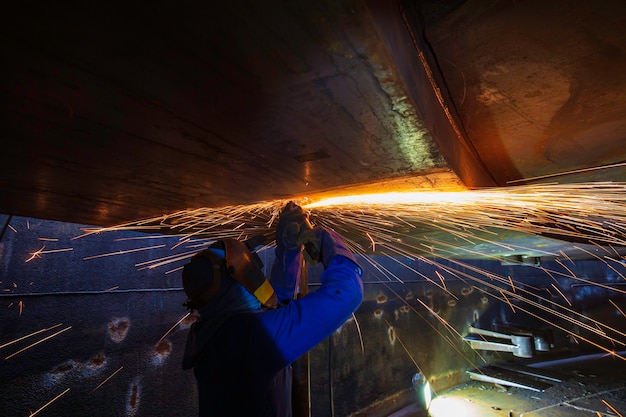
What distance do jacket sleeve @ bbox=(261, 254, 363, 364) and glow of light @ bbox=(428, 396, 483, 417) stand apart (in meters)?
5.58

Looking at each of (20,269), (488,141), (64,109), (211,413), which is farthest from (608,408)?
(20,269)

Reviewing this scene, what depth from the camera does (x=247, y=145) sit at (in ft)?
3.48

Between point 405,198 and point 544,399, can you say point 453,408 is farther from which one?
point 405,198

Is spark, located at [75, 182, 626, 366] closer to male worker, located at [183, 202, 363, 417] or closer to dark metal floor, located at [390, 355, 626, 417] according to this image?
male worker, located at [183, 202, 363, 417]

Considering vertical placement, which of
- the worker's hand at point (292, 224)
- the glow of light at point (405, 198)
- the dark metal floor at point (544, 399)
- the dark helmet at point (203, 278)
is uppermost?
the glow of light at point (405, 198)

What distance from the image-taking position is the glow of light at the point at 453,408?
218 inches

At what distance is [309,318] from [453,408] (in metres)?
6.15

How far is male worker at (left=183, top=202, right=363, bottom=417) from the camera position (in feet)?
4.80

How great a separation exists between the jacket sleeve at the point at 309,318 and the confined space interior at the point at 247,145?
56 cm

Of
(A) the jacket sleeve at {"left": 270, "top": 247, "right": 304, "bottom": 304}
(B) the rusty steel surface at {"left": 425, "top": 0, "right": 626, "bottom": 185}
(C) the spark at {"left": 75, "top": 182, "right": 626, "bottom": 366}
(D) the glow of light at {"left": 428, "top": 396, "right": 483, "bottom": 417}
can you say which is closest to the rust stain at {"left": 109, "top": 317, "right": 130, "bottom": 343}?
(C) the spark at {"left": 75, "top": 182, "right": 626, "bottom": 366}

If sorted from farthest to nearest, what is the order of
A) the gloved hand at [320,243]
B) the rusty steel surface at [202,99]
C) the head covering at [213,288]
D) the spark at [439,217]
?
1. the spark at [439,217]
2. the gloved hand at [320,243]
3. the head covering at [213,288]
4. the rusty steel surface at [202,99]

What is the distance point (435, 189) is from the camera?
1.55 meters

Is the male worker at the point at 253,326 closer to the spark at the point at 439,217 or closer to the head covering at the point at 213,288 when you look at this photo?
the head covering at the point at 213,288

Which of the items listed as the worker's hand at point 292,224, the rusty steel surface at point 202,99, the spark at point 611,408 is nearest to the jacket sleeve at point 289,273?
the worker's hand at point 292,224
